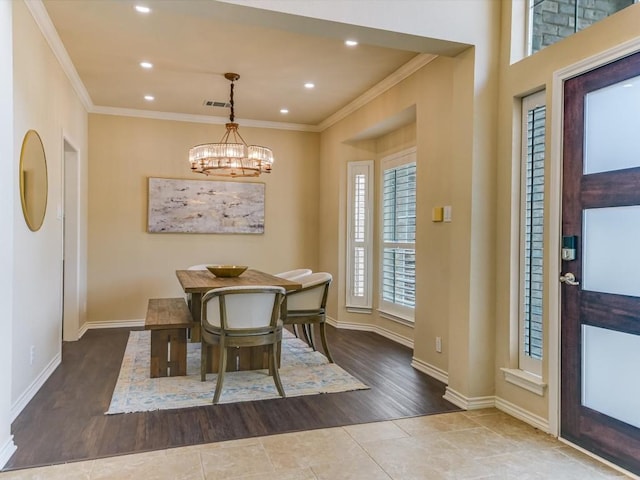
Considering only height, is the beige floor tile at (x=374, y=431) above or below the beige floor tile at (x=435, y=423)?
above

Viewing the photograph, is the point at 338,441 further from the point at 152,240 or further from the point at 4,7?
the point at 152,240

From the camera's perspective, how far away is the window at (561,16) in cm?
269

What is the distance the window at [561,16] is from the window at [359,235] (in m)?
3.00

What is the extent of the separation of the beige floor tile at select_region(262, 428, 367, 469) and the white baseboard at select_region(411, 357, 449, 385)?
1371mm

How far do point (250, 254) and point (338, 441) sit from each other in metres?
4.23

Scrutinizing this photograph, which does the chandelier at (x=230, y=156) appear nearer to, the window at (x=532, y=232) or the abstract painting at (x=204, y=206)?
the abstract painting at (x=204, y=206)

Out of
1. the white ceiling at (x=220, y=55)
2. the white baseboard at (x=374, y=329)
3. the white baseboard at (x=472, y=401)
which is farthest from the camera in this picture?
the white baseboard at (x=374, y=329)

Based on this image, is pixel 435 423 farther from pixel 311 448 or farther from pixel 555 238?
pixel 555 238

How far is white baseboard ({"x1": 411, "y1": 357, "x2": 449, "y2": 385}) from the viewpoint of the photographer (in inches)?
153

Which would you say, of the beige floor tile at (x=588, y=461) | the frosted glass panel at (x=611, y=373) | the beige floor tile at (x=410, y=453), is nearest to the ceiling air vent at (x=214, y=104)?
the beige floor tile at (x=410, y=453)

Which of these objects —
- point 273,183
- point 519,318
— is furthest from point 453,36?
point 273,183

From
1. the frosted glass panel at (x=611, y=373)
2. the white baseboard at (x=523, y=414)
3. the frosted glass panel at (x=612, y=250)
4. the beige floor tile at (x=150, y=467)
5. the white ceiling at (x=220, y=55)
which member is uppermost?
the white ceiling at (x=220, y=55)

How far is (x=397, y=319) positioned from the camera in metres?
5.36

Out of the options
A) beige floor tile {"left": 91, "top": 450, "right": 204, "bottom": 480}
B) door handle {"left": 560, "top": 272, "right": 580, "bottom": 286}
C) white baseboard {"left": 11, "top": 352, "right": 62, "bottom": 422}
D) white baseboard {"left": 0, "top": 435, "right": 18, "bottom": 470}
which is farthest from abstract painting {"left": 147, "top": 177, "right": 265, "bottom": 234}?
door handle {"left": 560, "top": 272, "right": 580, "bottom": 286}
